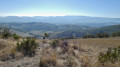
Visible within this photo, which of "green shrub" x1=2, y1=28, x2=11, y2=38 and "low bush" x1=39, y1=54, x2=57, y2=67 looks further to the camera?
"green shrub" x1=2, y1=28, x2=11, y2=38

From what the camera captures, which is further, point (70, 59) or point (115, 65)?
point (70, 59)

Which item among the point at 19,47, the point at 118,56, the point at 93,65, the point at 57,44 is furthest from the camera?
the point at 57,44

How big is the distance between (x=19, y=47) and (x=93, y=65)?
14.0 feet

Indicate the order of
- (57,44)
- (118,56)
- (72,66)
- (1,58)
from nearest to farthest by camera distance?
1. (72,66)
2. (118,56)
3. (1,58)
4. (57,44)

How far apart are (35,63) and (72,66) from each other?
4.92 ft

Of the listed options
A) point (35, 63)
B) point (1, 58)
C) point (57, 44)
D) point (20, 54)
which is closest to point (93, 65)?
point (35, 63)

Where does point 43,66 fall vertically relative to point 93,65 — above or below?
below

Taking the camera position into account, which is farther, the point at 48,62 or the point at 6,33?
the point at 6,33

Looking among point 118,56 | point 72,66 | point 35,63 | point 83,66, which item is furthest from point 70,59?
point 118,56

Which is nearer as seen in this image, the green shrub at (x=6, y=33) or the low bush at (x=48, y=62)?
the low bush at (x=48, y=62)

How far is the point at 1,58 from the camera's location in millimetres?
5098

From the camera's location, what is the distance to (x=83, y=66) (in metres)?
3.98

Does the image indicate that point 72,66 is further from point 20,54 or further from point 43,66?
point 20,54

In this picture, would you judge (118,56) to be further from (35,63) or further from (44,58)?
(35,63)
